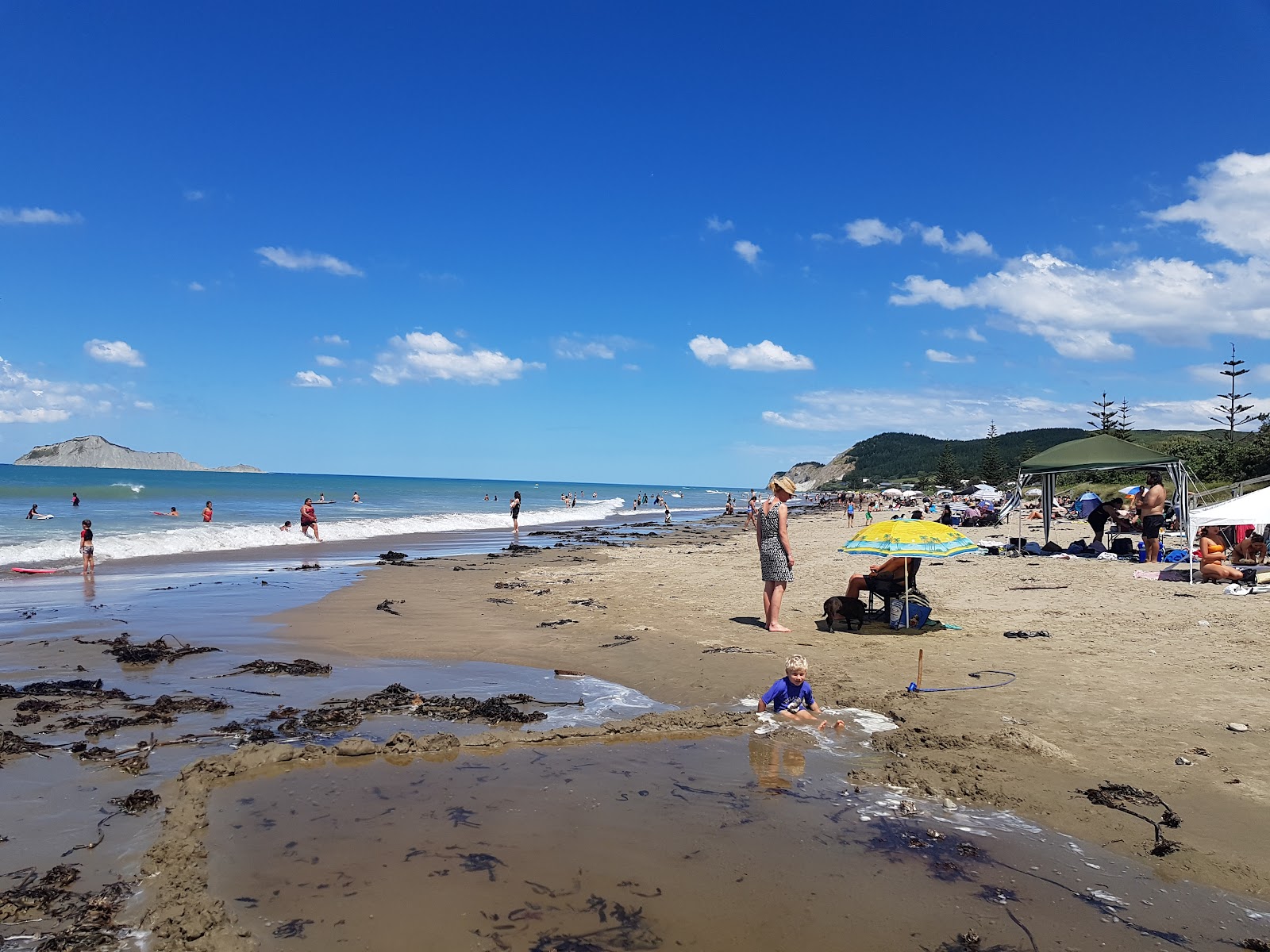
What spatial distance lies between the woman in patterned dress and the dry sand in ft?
1.46

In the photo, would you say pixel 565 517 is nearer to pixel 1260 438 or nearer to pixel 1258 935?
pixel 1260 438

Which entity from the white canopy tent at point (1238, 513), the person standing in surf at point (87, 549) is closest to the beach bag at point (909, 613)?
the white canopy tent at point (1238, 513)

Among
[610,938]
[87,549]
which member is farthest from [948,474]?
[610,938]

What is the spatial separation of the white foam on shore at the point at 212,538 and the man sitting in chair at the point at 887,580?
69.1 ft

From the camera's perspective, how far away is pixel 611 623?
11797 millimetres

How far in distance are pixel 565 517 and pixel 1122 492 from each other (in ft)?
117

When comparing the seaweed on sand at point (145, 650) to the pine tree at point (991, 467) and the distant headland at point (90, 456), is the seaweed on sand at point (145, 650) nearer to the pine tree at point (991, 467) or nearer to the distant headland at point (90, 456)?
the pine tree at point (991, 467)

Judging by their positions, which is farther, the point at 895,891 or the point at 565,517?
the point at 565,517

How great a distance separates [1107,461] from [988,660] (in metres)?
12.5

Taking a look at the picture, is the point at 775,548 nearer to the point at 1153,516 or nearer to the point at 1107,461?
the point at 1153,516

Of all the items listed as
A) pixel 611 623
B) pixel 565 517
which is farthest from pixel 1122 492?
pixel 565 517

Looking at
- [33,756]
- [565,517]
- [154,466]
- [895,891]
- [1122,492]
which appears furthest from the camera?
[154,466]

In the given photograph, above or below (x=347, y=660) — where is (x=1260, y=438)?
above

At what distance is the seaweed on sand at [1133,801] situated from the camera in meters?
4.73
